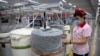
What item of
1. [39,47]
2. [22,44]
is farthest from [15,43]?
[39,47]

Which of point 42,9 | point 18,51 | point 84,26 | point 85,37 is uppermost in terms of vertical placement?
point 42,9

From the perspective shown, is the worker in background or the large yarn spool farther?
the worker in background

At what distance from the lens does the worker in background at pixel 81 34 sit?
1.65 metres

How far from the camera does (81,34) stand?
1.70 meters

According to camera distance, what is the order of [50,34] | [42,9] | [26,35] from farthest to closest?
1. [42,9]
2. [26,35]
3. [50,34]

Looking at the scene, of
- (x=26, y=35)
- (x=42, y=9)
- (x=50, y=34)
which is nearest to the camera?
(x=50, y=34)

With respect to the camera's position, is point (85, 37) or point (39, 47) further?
point (85, 37)

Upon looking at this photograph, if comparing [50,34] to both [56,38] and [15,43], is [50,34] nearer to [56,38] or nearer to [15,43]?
[56,38]

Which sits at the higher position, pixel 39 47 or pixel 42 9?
pixel 42 9

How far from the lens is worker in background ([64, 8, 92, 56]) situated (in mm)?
1651

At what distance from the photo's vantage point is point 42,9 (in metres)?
1.90

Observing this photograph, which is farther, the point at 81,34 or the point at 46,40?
the point at 81,34

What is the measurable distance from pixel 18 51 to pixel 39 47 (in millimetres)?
330

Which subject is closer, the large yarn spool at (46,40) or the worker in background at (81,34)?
the large yarn spool at (46,40)
